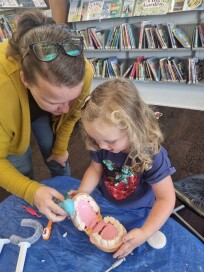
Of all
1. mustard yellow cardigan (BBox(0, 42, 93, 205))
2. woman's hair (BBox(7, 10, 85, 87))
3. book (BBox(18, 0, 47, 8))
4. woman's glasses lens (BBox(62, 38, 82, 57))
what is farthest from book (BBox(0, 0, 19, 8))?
woman's glasses lens (BBox(62, 38, 82, 57))

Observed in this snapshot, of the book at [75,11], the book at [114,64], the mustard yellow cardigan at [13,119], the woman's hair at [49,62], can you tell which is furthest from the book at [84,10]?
the woman's hair at [49,62]

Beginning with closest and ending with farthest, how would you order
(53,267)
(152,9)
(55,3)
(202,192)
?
(53,267)
(202,192)
(152,9)
(55,3)

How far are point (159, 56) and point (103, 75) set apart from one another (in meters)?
0.71

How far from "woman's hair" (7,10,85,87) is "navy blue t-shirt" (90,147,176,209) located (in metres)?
0.32

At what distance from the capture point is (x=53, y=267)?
77 cm

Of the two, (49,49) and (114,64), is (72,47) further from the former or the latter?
(114,64)

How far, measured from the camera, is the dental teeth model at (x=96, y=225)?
768 mm

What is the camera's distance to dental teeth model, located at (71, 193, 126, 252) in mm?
768

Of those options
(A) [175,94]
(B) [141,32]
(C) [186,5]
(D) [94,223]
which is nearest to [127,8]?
(B) [141,32]

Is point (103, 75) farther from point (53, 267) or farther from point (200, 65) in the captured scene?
point (53, 267)

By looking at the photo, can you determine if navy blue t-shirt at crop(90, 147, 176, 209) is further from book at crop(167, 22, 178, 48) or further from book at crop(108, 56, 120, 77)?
book at crop(108, 56, 120, 77)

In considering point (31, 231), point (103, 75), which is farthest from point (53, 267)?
point (103, 75)

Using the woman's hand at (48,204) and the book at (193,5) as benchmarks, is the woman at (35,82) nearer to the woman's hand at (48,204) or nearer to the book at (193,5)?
the woman's hand at (48,204)

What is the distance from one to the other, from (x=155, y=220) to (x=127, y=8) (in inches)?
97.8
